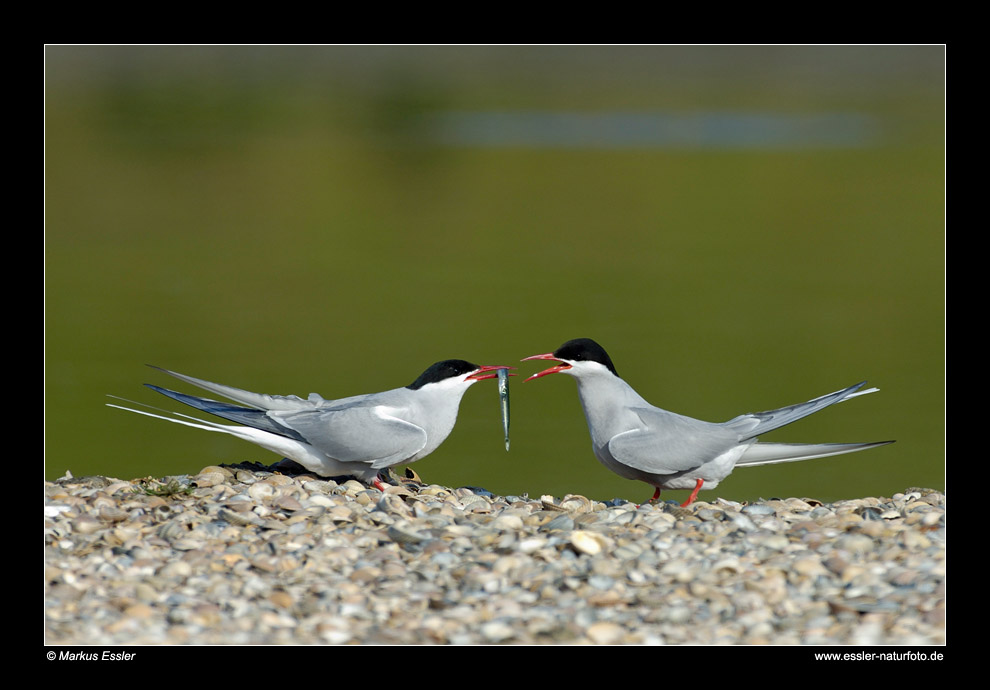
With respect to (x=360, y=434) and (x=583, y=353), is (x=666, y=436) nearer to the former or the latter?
(x=583, y=353)

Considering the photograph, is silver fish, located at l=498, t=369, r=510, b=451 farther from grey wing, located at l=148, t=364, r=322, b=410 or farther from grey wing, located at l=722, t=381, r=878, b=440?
grey wing, located at l=722, t=381, r=878, b=440

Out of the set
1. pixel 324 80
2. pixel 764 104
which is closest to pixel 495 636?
pixel 764 104

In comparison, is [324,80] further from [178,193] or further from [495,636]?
[495,636]

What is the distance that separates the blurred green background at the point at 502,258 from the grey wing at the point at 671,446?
157 centimetres

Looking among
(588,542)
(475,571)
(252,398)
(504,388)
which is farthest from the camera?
(504,388)

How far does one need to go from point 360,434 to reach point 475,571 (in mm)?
1593

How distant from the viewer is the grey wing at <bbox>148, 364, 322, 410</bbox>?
18.5 ft

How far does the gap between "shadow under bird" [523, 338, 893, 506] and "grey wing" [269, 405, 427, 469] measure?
2.39 ft

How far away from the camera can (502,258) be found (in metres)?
13.2

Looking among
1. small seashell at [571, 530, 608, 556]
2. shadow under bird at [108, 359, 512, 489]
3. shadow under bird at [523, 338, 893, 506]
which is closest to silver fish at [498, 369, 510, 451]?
shadow under bird at [108, 359, 512, 489]

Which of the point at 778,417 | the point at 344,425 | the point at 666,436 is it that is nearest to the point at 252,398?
the point at 344,425

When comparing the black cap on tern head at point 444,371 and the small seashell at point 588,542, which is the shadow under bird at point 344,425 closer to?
the black cap on tern head at point 444,371

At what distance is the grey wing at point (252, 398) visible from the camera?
5652 mm

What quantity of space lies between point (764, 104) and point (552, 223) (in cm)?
1171
